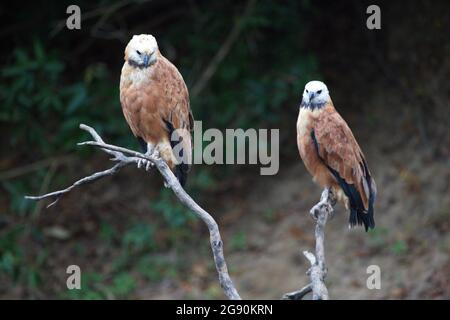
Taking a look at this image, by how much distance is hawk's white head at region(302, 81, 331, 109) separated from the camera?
5.45 meters

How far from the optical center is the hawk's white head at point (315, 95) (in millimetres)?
5451

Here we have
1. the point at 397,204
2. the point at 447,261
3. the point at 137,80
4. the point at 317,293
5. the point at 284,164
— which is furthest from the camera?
the point at 284,164

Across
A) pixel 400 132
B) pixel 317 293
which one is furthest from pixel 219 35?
pixel 317 293

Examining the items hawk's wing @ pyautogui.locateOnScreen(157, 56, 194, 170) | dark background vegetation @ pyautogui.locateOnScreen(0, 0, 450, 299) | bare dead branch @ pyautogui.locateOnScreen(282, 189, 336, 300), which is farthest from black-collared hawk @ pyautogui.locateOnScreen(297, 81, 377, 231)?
dark background vegetation @ pyautogui.locateOnScreen(0, 0, 450, 299)

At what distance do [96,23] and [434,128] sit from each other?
406cm

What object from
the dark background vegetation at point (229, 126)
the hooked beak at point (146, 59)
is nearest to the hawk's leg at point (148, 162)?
the hooked beak at point (146, 59)

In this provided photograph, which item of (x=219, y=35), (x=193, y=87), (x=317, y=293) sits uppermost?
(x=219, y=35)

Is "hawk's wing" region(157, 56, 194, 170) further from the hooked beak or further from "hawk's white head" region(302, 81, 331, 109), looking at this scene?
Answer: "hawk's white head" region(302, 81, 331, 109)

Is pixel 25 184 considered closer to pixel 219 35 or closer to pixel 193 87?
pixel 193 87

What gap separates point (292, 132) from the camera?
949 cm

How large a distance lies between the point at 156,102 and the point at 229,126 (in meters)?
3.38

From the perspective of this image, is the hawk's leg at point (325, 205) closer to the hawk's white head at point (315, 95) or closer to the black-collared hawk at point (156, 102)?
the hawk's white head at point (315, 95)

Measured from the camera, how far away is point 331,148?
5473 mm

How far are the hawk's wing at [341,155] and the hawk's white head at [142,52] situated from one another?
3.95 ft
